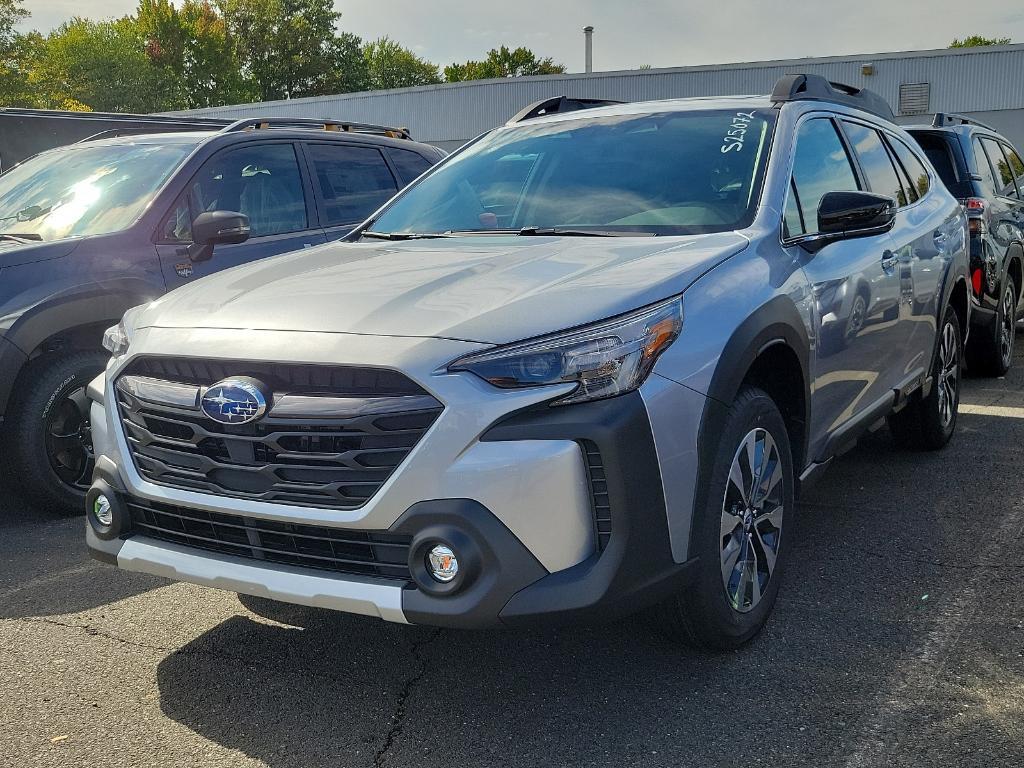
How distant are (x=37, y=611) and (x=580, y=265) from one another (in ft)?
7.79

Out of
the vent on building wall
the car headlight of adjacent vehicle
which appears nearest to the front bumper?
the car headlight of adjacent vehicle

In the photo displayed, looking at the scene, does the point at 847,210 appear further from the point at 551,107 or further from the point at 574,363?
the point at 551,107

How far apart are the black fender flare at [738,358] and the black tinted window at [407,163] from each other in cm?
421

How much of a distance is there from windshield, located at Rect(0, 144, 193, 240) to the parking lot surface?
6.41 feet

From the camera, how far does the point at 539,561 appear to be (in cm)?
270

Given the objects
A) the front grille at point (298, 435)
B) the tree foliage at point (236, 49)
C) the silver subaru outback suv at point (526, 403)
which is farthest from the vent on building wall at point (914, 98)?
the tree foliage at point (236, 49)

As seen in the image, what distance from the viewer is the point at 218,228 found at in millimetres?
5441

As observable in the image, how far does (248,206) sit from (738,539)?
3.94m

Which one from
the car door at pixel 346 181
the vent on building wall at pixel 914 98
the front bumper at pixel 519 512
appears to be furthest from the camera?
the vent on building wall at pixel 914 98

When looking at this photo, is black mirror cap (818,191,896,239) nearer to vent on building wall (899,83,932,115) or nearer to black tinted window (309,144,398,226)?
black tinted window (309,144,398,226)

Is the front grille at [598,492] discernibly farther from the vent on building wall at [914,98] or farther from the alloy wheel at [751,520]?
the vent on building wall at [914,98]

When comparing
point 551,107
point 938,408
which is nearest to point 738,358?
point 551,107

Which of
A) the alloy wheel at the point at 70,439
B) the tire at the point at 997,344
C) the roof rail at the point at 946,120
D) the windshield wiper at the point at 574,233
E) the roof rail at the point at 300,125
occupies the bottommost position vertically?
the tire at the point at 997,344

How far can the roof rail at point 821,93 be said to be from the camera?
434cm
